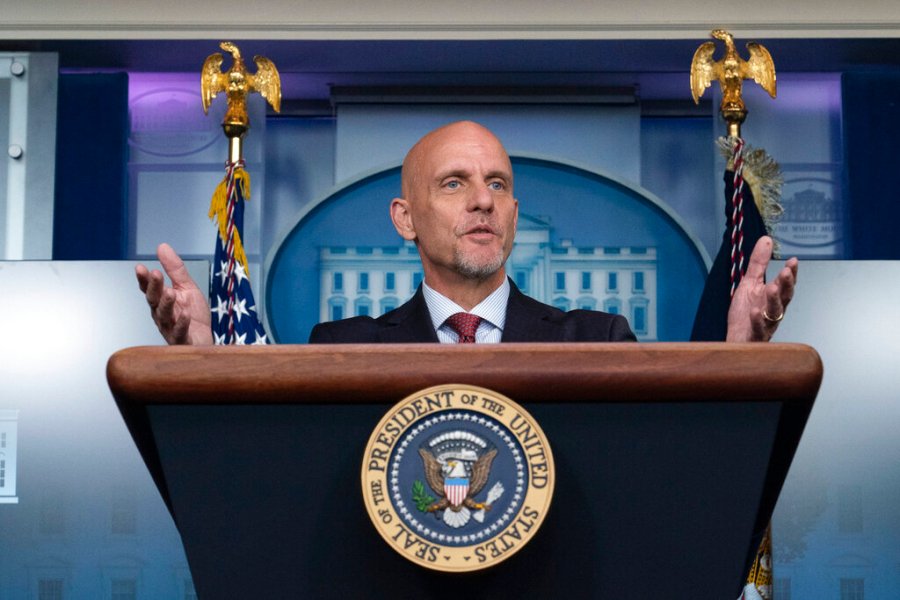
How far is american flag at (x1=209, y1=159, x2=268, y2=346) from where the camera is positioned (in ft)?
10.2

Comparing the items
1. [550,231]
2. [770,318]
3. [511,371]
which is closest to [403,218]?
[770,318]

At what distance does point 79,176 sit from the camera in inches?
153

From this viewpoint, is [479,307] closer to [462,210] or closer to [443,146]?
[462,210]

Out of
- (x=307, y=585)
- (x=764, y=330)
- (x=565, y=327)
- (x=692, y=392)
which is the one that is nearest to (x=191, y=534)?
(x=307, y=585)

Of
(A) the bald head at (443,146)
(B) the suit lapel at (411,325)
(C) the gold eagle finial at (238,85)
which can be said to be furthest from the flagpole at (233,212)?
(B) the suit lapel at (411,325)

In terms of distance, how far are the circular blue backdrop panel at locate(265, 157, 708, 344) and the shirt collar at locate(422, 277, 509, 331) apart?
6.54 feet

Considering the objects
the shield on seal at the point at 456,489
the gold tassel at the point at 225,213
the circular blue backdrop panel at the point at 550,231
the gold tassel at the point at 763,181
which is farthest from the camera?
the circular blue backdrop panel at the point at 550,231

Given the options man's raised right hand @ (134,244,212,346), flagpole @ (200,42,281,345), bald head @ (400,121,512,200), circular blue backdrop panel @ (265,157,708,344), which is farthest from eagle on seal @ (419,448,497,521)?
circular blue backdrop panel @ (265,157,708,344)

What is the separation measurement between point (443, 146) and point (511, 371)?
1071 millimetres

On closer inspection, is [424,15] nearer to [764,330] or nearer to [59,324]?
[59,324]

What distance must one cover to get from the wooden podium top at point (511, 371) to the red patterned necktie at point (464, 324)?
86 cm

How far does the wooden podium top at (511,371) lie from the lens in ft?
2.87

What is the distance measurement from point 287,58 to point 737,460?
3124 mm

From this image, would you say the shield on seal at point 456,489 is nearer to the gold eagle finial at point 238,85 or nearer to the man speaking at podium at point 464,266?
the man speaking at podium at point 464,266
